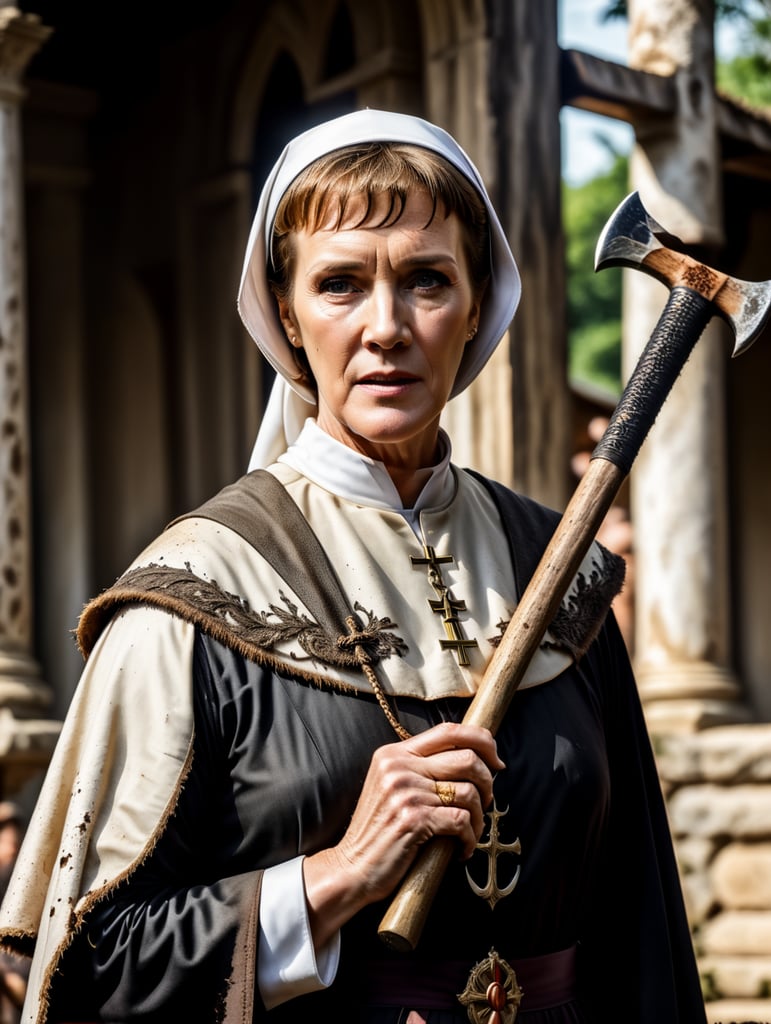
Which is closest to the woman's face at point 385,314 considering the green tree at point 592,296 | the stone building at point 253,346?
the stone building at point 253,346

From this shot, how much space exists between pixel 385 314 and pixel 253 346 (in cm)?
626

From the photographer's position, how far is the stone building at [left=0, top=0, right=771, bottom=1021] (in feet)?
22.6

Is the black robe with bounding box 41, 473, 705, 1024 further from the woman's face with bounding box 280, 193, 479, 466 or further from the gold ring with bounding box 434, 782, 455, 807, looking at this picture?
the woman's face with bounding box 280, 193, 479, 466

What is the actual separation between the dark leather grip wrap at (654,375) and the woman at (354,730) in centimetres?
22

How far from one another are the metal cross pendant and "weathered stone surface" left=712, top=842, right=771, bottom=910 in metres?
5.07

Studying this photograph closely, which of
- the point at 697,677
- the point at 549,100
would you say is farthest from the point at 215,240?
the point at 697,677

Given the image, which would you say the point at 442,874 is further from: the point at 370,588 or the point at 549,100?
the point at 549,100

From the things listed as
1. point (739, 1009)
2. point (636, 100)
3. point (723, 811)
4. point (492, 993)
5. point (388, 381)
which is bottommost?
point (739, 1009)

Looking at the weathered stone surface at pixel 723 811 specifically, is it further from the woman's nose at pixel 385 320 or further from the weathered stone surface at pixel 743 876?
the woman's nose at pixel 385 320

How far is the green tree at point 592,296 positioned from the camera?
108 ft

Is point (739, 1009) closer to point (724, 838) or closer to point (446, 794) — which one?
point (724, 838)

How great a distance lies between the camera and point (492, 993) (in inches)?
89.5

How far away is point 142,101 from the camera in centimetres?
930

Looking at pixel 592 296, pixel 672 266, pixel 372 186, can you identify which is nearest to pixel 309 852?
pixel 372 186
